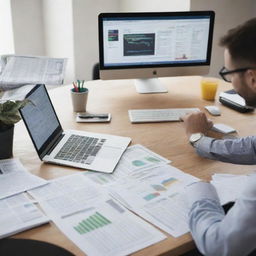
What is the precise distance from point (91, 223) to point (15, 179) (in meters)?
0.34

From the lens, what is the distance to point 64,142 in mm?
1464

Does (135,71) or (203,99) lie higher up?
(135,71)

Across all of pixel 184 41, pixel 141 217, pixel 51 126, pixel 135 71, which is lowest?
pixel 141 217

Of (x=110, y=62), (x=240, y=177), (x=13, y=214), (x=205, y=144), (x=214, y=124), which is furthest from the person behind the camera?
(x=110, y=62)

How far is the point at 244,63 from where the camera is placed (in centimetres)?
109

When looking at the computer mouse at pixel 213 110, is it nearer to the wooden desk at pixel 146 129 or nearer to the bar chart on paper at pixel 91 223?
the wooden desk at pixel 146 129

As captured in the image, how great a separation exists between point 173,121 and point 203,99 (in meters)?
0.38

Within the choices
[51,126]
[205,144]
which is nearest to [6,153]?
[51,126]

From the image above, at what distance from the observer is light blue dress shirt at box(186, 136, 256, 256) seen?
0.89 m

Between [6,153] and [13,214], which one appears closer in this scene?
[13,214]

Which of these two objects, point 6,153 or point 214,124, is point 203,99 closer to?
point 214,124

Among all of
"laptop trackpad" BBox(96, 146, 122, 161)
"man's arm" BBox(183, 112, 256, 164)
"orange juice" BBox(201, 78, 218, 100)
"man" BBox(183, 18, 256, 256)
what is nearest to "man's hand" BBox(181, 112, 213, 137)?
"man" BBox(183, 18, 256, 256)

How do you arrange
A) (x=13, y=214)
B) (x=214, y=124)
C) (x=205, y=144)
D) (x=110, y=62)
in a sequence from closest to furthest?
(x=13, y=214) → (x=205, y=144) → (x=214, y=124) → (x=110, y=62)

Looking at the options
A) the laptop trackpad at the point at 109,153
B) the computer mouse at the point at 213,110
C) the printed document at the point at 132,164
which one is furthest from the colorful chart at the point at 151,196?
the computer mouse at the point at 213,110
